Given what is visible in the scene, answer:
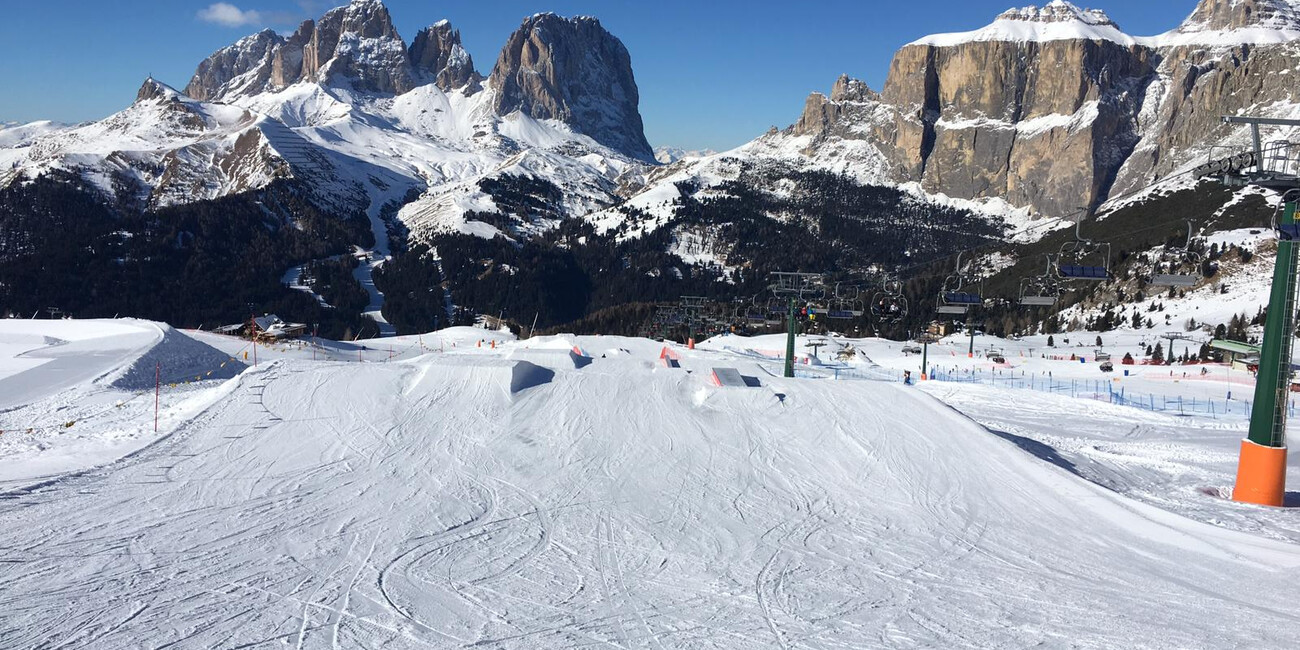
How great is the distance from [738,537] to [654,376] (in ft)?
41.7

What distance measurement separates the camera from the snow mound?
2912cm

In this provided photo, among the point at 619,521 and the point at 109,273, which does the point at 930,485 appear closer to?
the point at 619,521

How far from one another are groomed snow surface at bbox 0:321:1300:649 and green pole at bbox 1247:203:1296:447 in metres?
1.90

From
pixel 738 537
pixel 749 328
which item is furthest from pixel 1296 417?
pixel 749 328

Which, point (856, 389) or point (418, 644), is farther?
point (856, 389)

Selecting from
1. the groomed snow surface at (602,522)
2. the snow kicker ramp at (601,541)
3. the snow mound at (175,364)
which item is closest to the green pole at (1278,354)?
the groomed snow surface at (602,522)

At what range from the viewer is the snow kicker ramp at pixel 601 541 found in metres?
10.8

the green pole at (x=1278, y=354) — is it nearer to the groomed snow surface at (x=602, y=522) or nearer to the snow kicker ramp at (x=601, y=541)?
the groomed snow surface at (x=602, y=522)

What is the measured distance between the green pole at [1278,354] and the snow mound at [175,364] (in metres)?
33.0

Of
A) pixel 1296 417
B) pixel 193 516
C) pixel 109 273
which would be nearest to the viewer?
pixel 193 516

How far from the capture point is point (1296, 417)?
106 ft

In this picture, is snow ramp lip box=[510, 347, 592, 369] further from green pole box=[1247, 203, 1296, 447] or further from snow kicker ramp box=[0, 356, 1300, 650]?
green pole box=[1247, 203, 1296, 447]

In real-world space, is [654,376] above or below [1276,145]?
below

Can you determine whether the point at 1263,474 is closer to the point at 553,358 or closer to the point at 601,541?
the point at 601,541
